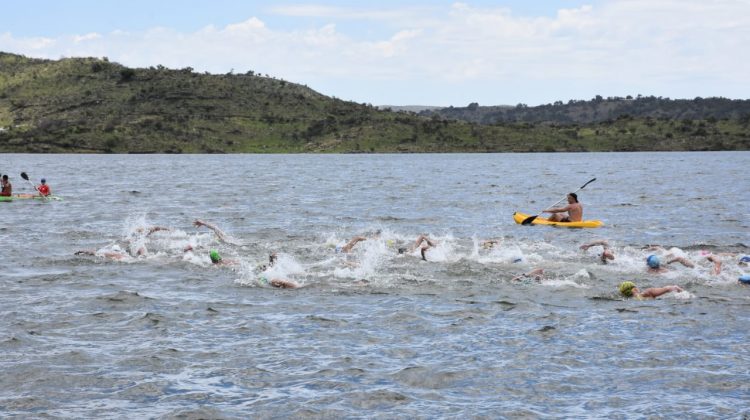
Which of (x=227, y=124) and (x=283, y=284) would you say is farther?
(x=227, y=124)

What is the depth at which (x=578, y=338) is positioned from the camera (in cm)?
1558

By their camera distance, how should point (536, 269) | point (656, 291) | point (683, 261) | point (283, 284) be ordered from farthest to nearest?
1. point (683, 261)
2. point (536, 269)
3. point (283, 284)
4. point (656, 291)

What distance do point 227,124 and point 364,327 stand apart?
143 metres

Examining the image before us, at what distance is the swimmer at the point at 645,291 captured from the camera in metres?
19.0

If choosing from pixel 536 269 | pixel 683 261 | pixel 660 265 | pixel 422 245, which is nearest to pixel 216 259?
pixel 422 245

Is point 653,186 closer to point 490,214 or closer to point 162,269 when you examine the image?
point 490,214

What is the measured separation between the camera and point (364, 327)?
16469 millimetres

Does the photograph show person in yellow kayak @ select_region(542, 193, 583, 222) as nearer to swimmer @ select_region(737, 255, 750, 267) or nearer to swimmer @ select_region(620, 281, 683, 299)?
swimmer @ select_region(737, 255, 750, 267)

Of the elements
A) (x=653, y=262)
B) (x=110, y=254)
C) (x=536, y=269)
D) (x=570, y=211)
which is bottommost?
(x=110, y=254)

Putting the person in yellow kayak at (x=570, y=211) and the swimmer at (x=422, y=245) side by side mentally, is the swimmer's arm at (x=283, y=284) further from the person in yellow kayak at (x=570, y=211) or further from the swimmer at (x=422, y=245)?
the person in yellow kayak at (x=570, y=211)

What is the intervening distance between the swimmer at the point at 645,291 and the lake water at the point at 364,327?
1.00ft

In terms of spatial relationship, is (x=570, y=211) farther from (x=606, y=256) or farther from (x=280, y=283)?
(x=280, y=283)

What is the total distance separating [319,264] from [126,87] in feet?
510

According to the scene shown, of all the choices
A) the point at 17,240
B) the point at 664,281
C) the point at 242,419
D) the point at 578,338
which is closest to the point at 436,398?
the point at 242,419
